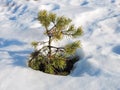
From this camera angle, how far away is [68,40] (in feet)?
14.1

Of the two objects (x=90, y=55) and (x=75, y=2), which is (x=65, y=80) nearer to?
(x=90, y=55)

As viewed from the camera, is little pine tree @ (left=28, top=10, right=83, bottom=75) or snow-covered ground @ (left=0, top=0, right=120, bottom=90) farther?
little pine tree @ (left=28, top=10, right=83, bottom=75)

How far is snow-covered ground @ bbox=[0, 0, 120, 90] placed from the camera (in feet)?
10.2

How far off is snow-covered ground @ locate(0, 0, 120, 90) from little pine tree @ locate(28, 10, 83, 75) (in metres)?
0.17

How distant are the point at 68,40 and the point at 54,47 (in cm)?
77

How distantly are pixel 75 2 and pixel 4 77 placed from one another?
11.3 feet

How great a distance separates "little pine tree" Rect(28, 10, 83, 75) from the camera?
3.47m

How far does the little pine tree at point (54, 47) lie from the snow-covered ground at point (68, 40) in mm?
167

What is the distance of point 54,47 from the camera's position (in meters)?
3.54

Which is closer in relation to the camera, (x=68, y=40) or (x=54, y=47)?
(x=54, y=47)

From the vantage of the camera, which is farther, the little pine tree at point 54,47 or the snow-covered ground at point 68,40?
the little pine tree at point 54,47

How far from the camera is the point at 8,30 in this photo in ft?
17.3

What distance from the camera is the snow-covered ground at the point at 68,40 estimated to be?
3119 mm

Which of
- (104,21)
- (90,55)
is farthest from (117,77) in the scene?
(104,21)
